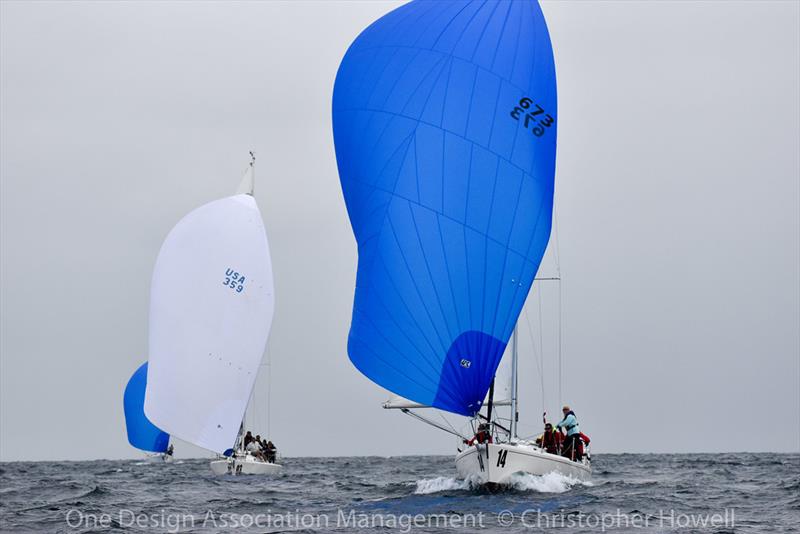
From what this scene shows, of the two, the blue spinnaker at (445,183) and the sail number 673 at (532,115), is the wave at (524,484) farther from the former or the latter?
the sail number 673 at (532,115)

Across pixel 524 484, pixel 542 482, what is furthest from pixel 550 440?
pixel 524 484

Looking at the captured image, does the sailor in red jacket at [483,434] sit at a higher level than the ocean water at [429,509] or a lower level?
higher

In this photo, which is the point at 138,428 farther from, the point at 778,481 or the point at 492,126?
the point at 492,126

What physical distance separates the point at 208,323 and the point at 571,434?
13.4m

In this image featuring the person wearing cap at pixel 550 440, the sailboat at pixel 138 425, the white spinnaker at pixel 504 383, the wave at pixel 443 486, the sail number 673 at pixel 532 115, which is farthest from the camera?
the sailboat at pixel 138 425

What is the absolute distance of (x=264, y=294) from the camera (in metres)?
36.3

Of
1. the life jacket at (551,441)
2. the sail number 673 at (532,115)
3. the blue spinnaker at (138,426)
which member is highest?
the sail number 673 at (532,115)

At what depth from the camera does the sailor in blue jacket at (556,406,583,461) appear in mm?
24219

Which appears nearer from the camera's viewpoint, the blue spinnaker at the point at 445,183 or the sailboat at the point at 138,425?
the blue spinnaker at the point at 445,183

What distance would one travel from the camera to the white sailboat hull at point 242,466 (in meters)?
38.6

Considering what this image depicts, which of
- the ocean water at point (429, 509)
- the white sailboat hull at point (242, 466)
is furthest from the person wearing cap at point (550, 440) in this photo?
the white sailboat hull at point (242, 466)

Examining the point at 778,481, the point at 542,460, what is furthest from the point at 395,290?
the point at 778,481

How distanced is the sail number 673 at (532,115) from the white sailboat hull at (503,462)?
5.84 metres

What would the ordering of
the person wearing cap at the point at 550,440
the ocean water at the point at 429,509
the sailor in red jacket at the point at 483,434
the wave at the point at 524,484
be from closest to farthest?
the ocean water at the point at 429,509 < the sailor in red jacket at the point at 483,434 < the wave at the point at 524,484 < the person wearing cap at the point at 550,440
